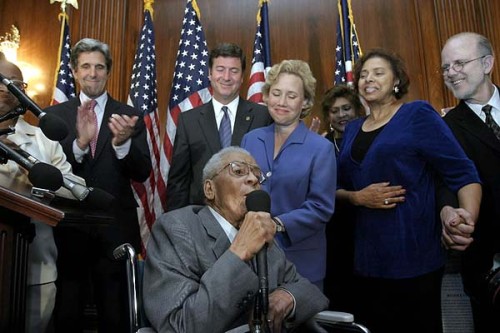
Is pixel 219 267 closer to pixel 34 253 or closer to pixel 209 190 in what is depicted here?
Answer: pixel 209 190

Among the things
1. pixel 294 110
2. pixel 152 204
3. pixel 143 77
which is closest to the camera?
pixel 294 110

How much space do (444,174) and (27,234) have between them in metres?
1.77

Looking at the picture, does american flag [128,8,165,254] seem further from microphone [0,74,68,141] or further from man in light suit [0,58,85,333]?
microphone [0,74,68,141]

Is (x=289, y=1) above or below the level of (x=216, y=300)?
above

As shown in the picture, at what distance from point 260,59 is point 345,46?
78 centimetres

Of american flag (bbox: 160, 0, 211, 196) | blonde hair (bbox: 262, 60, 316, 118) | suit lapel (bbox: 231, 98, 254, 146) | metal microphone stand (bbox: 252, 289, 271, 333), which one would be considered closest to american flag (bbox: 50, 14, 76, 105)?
american flag (bbox: 160, 0, 211, 196)

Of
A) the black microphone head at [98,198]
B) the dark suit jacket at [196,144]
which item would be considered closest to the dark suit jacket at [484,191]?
the dark suit jacket at [196,144]

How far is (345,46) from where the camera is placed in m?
4.32

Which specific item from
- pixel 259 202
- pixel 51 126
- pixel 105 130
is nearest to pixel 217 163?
pixel 259 202

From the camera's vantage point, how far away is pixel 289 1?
201 inches

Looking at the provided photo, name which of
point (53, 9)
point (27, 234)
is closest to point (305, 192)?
point (27, 234)

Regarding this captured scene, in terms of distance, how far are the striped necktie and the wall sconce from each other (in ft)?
15.0

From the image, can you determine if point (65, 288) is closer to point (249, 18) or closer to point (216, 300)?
point (216, 300)

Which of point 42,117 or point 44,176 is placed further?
point 42,117
